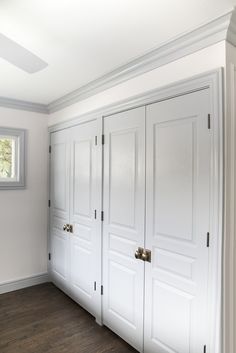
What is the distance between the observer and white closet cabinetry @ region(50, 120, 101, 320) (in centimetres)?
262

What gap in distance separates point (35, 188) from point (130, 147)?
1813mm

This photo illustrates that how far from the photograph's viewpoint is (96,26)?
1571mm

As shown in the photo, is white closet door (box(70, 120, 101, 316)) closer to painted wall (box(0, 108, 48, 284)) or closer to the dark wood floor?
the dark wood floor

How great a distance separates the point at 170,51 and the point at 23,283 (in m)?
3.21

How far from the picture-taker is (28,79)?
2.49 m

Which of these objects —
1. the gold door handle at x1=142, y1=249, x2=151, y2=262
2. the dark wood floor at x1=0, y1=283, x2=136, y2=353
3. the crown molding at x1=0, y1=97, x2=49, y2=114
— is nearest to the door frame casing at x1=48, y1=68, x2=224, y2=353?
the gold door handle at x1=142, y1=249, x2=151, y2=262

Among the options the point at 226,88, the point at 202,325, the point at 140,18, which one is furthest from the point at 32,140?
the point at 202,325

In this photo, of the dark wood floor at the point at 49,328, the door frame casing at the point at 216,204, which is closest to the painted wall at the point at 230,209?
the door frame casing at the point at 216,204

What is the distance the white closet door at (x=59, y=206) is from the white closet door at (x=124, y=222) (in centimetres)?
82

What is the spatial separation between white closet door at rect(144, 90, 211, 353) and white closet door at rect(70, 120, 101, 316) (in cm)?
75

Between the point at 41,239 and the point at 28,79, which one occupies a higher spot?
the point at 28,79

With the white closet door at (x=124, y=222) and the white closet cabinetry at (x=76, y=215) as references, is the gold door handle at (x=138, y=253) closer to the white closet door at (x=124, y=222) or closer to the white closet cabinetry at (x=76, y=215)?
the white closet door at (x=124, y=222)

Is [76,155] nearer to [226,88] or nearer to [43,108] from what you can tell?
[43,108]

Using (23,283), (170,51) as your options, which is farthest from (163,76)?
(23,283)
